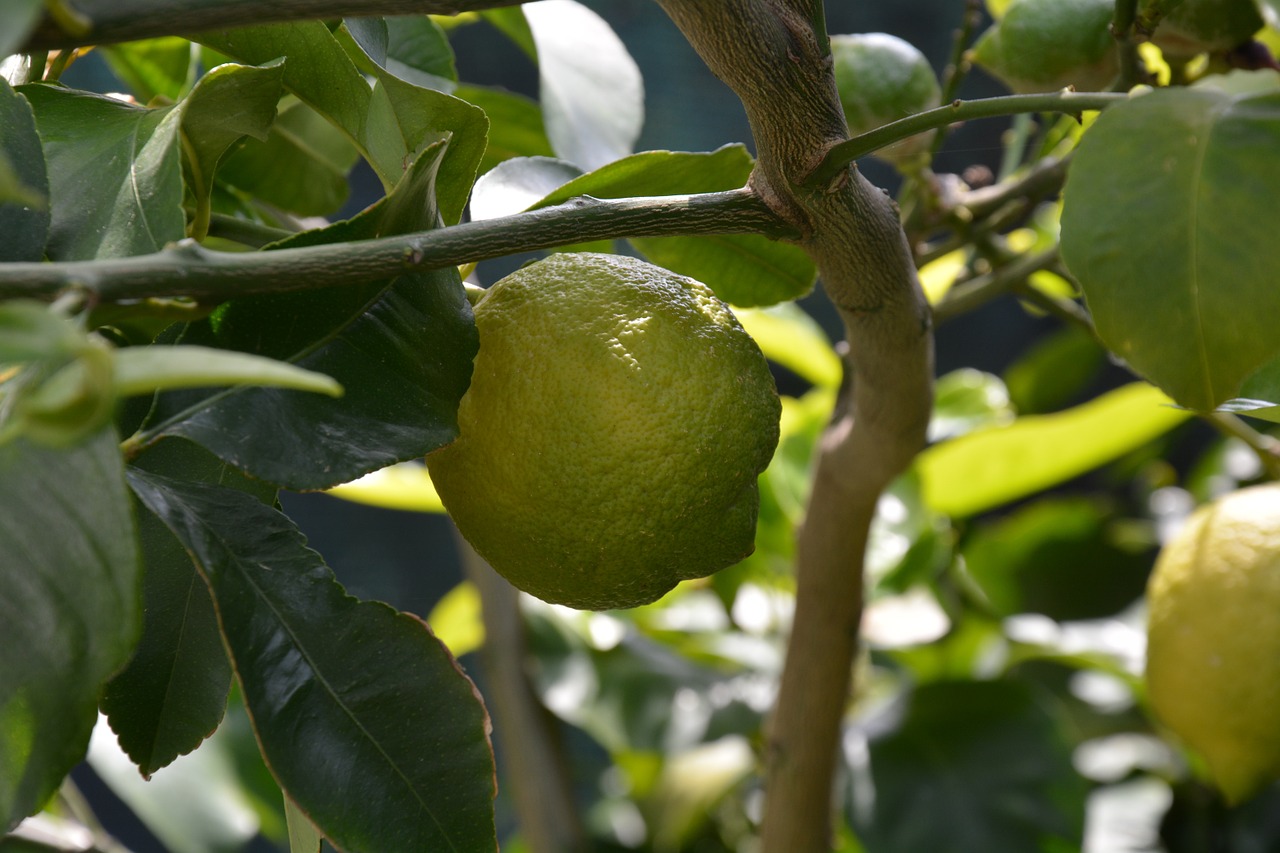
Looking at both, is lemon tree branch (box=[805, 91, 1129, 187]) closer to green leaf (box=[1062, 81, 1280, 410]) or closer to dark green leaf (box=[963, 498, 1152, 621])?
green leaf (box=[1062, 81, 1280, 410])

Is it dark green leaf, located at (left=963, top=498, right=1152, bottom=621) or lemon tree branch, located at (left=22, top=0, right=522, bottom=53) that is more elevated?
lemon tree branch, located at (left=22, top=0, right=522, bottom=53)

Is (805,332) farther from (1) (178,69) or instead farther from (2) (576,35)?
(1) (178,69)

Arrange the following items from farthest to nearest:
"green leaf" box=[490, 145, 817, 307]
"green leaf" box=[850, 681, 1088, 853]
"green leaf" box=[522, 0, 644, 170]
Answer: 1. "green leaf" box=[850, 681, 1088, 853]
2. "green leaf" box=[522, 0, 644, 170]
3. "green leaf" box=[490, 145, 817, 307]

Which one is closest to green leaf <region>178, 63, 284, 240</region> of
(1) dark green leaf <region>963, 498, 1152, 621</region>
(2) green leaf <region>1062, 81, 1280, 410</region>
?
(2) green leaf <region>1062, 81, 1280, 410</region>

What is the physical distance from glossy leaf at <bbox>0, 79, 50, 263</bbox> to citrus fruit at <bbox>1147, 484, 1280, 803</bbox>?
0.58 metres

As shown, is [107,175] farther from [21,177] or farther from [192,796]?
[192,796]

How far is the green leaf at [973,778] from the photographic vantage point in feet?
2.45

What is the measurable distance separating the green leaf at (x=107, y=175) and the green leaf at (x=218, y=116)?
0.03 feet

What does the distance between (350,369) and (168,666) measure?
0.12 metres

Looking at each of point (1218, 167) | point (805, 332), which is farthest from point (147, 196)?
point (805, 332)

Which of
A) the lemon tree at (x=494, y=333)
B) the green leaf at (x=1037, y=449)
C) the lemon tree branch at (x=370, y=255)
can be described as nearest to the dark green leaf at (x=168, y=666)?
the lemon tree at (x=494, y=333)

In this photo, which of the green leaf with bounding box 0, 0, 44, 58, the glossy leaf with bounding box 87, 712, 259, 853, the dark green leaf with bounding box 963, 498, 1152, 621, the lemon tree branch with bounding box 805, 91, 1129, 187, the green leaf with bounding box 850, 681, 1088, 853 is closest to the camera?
the green leaf with bounding box 0, 0, 44, 58

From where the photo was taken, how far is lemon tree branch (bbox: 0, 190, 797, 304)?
214 millimetres

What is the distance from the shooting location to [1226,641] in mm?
579
